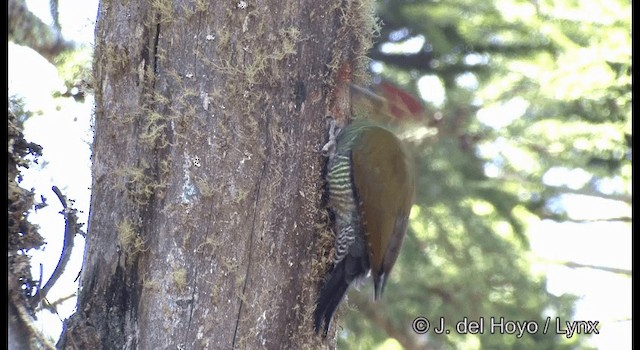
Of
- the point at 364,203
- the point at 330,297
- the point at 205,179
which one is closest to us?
the point at 205,179

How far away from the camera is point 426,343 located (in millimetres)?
5102

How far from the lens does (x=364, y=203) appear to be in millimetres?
2732

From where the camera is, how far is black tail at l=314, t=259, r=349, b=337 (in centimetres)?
245

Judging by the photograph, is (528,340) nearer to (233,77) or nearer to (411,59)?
(411,59)

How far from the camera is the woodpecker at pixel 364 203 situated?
8.25ft

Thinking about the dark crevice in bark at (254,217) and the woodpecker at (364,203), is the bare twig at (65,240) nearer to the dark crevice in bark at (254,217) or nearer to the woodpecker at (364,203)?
the dark crevice in bark at (254,217)

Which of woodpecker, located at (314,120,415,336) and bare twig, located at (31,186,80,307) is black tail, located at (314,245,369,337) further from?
bare twig, located at (31,186,80,307)

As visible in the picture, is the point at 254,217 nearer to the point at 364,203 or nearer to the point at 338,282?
the point at 338,282

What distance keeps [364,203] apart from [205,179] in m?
0.61

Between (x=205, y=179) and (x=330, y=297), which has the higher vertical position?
(x=205, y=179)

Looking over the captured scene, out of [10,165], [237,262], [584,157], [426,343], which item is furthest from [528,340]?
[10,165]

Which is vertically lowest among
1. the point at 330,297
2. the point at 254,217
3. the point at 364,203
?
the point at 330,297

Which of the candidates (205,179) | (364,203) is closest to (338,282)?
(364,203)
